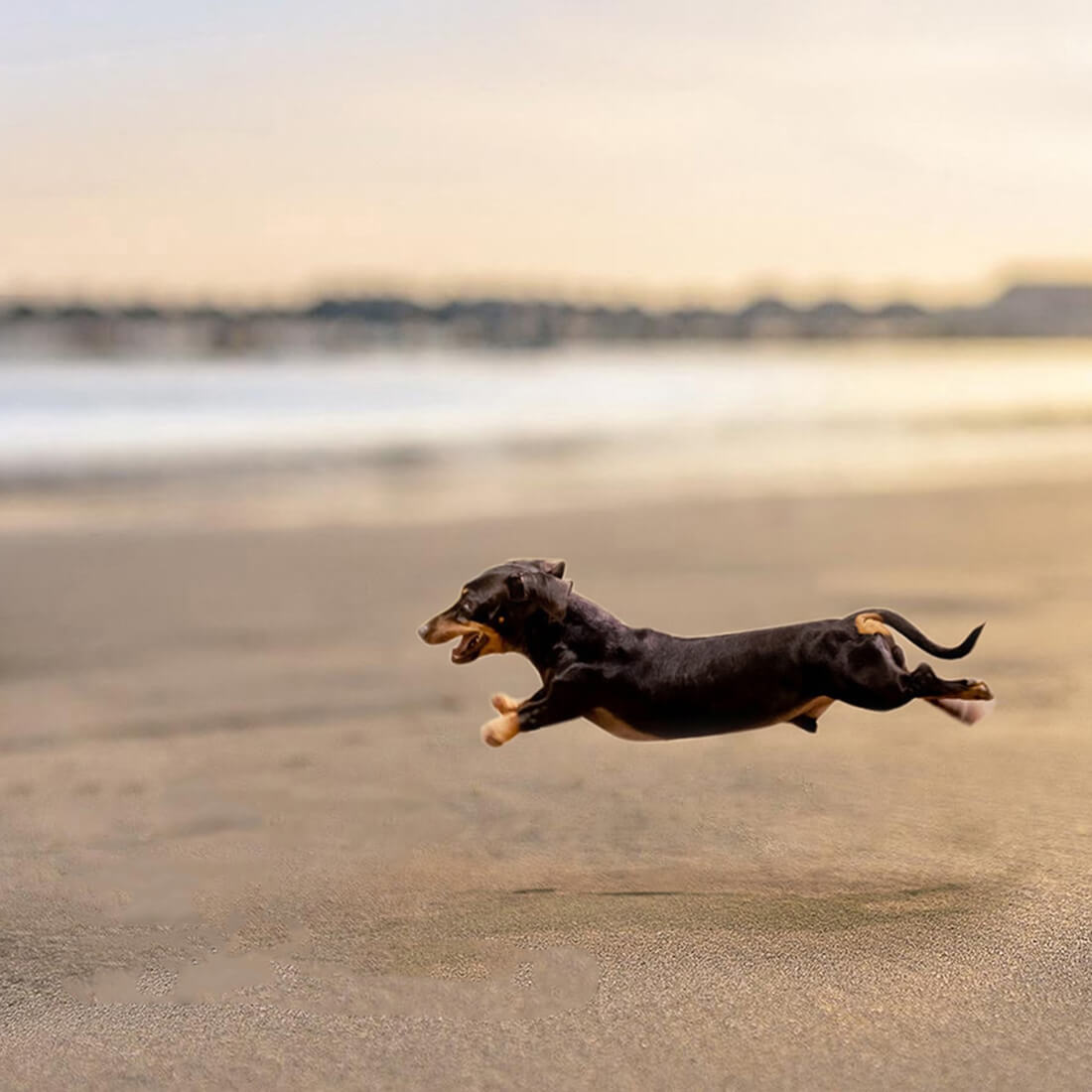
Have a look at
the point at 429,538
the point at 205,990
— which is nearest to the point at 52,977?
the point at 205,990

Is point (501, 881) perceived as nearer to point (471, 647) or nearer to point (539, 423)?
point (471, 647)

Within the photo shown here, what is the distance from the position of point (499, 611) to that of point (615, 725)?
0.36 metres

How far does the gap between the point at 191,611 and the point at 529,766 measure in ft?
10.2

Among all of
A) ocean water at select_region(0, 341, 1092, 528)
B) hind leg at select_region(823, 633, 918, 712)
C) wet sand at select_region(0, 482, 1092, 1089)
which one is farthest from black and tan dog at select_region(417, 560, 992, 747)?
ocean water at select_region(0, 341, 1092, 528)

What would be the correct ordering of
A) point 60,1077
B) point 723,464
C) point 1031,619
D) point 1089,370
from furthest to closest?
point 1089,370
point 723,464
point 1031,619
point 60,1077

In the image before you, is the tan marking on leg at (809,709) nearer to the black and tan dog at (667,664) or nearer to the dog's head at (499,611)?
the black and tan dog at (667,664)

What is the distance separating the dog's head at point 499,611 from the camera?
3178 millimetres

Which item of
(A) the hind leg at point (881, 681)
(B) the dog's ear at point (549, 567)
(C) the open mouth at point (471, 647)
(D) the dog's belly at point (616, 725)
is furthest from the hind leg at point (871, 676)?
(C) the open mouth at point (471, 647)

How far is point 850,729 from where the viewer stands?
4746 millimetres

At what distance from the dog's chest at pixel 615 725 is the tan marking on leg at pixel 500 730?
0.59 ft

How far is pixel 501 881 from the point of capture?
3.61 metres

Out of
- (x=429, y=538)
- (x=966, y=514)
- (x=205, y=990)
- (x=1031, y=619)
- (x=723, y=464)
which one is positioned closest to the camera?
(x=205, y=990)

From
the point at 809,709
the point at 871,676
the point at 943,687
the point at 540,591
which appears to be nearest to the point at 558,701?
the point at 540,591

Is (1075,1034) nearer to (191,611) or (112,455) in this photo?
(191,611)
